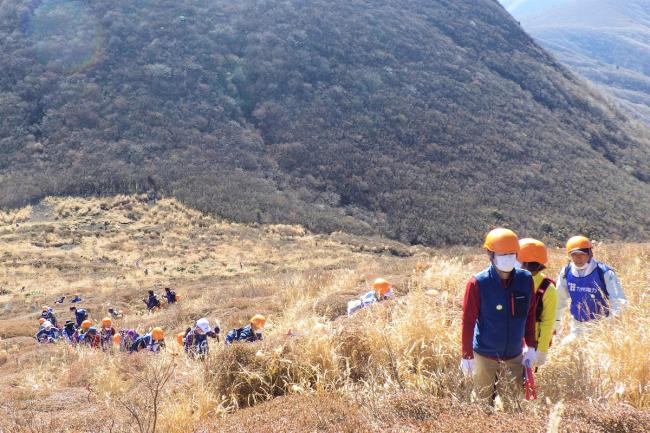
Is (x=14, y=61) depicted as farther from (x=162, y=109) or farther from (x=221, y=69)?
(x=221, y=69)

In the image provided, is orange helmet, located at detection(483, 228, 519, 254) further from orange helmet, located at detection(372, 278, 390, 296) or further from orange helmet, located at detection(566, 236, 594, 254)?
orange helmet, located at detection(372, 278, 390, 296)

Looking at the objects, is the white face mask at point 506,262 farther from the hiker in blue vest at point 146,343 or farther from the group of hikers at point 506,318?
the hiker in blue vest at point 146,343

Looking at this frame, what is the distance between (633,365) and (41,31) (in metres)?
56.9

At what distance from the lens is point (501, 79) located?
5319 cm

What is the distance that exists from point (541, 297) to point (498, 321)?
641mm

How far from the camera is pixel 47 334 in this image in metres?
11.9

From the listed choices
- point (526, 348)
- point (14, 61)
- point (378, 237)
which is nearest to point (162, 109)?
point (14, 61)

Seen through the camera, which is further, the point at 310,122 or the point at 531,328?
the point at 310,122

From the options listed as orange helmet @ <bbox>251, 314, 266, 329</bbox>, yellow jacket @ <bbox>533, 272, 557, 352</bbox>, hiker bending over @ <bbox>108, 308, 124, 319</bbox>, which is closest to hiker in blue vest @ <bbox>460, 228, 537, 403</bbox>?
yellow jacket @ <bbox>533, 272, 557, 352</bbox>

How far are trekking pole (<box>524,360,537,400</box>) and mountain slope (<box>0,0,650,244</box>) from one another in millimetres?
27838

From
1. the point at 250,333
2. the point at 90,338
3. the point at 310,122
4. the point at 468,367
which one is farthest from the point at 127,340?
the point at 310,122

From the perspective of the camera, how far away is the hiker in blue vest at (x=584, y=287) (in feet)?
15.7

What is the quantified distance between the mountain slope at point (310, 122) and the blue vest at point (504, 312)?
27.8 metres

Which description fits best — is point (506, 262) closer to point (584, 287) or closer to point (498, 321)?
point (498, 321)
